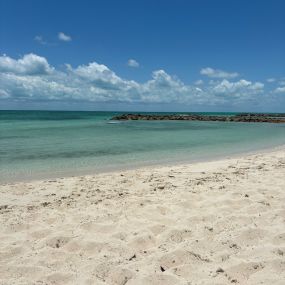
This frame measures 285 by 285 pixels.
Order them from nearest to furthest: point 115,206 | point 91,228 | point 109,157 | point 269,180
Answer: point 91,228
point 115,206
point 269,180
point 109,157

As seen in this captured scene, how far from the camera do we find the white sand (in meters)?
3.98

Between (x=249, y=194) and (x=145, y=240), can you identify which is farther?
(x=249, y=194)

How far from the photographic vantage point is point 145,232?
5168mm

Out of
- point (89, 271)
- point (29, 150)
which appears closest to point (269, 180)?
point (89, 271)

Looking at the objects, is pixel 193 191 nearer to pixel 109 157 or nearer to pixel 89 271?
pixel 89 271

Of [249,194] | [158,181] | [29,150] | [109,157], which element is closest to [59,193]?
[158,181]

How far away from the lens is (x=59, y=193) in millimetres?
7816

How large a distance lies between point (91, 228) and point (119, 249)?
3.04ft

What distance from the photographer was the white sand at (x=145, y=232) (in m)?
3.98

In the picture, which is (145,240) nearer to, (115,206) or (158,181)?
(115,206)

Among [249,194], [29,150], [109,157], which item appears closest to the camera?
[249,194]

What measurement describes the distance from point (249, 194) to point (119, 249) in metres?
3.70

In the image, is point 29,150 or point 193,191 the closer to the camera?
point 193,191

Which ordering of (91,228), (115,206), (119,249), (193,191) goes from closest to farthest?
1. (119,249)
2. (91,228)
3. (115,206)
4. (193,191)
